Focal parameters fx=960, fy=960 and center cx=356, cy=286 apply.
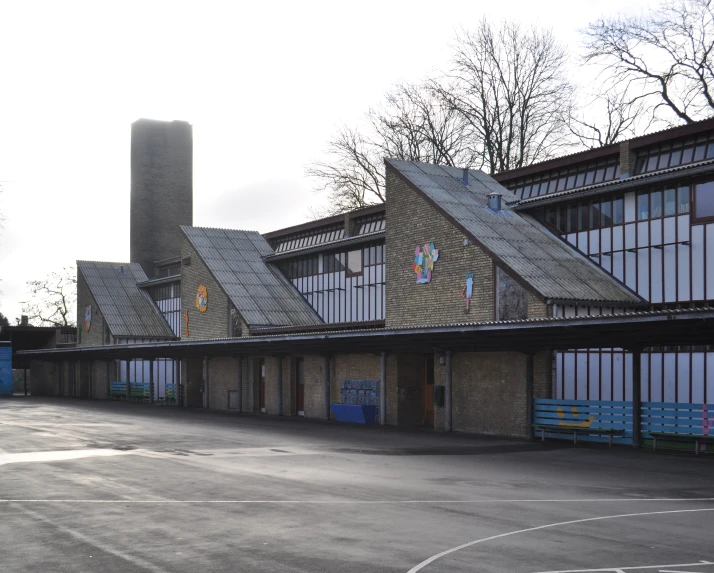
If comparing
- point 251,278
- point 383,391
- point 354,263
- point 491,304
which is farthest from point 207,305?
point 491,304

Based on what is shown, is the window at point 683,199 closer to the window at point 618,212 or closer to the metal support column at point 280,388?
the window at point 618,212

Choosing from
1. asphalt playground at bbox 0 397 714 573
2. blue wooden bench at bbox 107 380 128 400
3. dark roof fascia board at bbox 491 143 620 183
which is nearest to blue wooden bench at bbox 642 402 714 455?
asphalt playground at bbox 0 397 714 573

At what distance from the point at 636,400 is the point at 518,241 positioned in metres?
8.33

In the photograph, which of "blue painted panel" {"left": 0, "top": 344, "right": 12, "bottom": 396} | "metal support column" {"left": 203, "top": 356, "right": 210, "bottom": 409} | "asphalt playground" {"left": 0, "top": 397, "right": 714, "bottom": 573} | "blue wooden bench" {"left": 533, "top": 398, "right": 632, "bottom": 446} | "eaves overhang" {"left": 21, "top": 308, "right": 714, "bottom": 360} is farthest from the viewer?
"blue painted panel" {"left": 0, "top": 344, "right": 12, "bottom": 396}

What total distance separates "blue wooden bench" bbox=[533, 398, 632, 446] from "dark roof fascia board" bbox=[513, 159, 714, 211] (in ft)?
21.8

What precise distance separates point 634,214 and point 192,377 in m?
28.6

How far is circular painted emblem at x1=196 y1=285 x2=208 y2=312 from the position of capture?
50.7 meters

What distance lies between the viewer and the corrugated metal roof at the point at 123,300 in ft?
216

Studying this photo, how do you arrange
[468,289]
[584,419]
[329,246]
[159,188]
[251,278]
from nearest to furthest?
[584,419] → [468,289] → [329,246] → [251,278] → [159,188]

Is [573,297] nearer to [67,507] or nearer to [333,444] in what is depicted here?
[333,444]

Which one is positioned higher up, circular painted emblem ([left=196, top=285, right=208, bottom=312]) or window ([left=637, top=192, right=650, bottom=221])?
window ([left=637, top=192, right=650, bottom=221])

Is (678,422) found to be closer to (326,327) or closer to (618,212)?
(618,212)

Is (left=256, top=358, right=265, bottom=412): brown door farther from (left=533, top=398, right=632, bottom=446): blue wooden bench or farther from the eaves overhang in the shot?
(left=533, top=398, right=632, bottom=446): blue wooden bench

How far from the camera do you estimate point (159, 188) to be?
3066 inches
